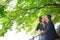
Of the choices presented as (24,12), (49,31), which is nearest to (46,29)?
(49,31)

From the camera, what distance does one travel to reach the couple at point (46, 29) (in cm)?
161

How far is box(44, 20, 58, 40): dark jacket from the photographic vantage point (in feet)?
5.27

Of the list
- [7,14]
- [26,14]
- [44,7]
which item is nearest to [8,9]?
[7,14]

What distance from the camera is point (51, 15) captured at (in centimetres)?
163

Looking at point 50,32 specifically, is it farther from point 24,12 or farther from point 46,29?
point 24,12

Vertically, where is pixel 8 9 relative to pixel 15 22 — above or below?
above

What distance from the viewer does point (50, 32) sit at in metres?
1.62

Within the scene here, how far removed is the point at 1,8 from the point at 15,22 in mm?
184

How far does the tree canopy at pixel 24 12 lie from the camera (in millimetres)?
1635

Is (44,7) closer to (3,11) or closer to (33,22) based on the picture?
(33,22)

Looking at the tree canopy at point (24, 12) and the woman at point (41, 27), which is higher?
the tree canopy at point (24, 12)

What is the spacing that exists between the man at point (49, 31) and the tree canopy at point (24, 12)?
6 centimetres

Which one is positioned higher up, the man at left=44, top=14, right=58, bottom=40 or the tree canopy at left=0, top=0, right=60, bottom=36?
the tree canopy at left=0, top=0, right=60, bottom=36

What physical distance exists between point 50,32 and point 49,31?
0.04ft
